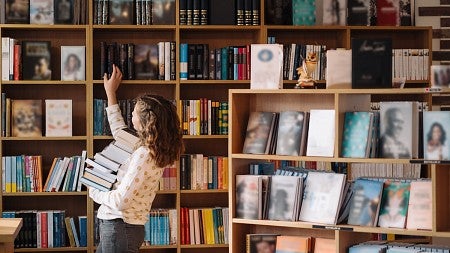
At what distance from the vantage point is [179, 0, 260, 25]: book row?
6.36 meters

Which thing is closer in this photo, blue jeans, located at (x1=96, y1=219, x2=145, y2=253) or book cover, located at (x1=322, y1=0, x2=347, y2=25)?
blue jeans, located at (x1=96, y1=219, x2=145, y2=253)

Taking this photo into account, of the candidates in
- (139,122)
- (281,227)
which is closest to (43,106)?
(139,122)

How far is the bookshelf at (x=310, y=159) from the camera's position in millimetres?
4289

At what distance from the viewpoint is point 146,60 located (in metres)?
6.36

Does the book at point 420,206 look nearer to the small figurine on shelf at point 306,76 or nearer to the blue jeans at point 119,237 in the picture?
the small figurine on shelf at point 306,76

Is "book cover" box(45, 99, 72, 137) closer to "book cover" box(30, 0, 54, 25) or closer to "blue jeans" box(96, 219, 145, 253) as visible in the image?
"book cover" box(30, 0, 54, 25)

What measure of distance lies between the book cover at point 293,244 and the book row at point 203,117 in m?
1.80

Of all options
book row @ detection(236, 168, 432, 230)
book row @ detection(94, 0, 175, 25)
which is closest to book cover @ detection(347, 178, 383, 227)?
book row @ detection(236, 168, 432, 230)

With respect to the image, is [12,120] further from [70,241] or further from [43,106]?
[70,241]

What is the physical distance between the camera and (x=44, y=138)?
6234 millimetres

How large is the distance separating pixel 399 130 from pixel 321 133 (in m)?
0.42

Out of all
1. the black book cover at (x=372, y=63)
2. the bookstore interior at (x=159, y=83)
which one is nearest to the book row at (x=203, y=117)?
the bookstore interior at (x=159, y=83)

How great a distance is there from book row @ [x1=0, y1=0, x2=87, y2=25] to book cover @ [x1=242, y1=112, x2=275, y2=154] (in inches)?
82.7

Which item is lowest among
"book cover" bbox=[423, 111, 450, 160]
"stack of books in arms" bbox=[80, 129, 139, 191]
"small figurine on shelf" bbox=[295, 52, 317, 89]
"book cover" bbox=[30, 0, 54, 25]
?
"stack of books in arms" bbox=[80, 129, 139, 191]
